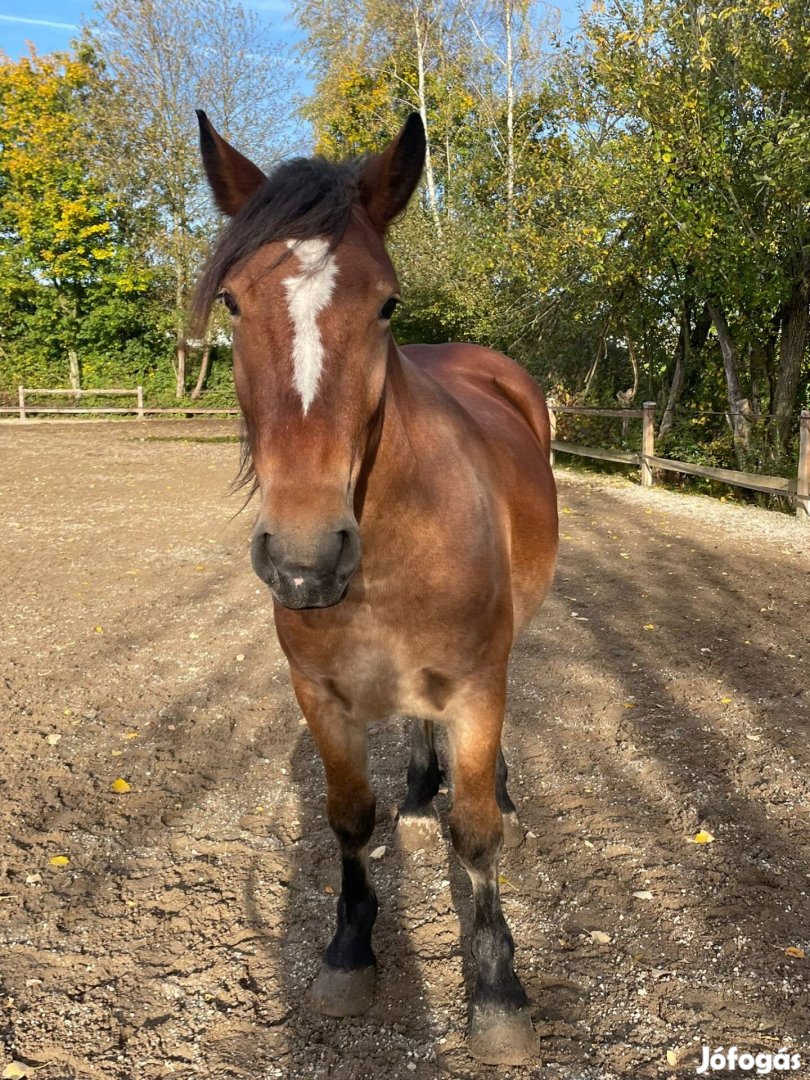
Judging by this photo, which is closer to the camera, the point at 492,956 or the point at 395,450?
the point at 395,450

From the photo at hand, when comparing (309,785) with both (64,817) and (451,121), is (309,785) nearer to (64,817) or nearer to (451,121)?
(64,817)

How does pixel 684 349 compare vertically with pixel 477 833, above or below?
above

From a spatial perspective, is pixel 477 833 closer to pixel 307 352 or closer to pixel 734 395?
pixel 307 352

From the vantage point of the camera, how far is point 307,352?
4.91 feet

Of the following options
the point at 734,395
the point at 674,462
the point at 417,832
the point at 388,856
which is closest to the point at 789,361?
the point at 734,395

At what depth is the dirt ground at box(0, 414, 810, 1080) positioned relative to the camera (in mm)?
2109

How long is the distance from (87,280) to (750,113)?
911 inches

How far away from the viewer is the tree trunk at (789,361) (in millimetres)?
10406

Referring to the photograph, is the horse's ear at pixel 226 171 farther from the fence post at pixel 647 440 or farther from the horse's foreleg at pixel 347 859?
the fence post at pixel 647 440

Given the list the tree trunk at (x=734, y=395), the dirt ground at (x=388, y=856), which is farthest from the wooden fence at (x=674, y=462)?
the dirt ground at (x=388, y=856)

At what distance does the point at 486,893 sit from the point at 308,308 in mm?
1793

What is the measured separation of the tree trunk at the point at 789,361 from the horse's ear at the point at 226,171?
1035 cm

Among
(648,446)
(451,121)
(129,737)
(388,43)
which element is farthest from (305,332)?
(388,43)

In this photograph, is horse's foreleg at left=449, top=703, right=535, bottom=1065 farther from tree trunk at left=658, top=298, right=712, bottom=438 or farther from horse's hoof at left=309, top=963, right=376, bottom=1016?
tree trunk at left=658, top=298, right=712, bottom=438
